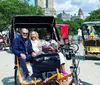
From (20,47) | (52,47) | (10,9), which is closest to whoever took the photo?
(20,47)

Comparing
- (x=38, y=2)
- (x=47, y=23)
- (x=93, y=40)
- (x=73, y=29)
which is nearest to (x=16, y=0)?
(x=93, y=40)

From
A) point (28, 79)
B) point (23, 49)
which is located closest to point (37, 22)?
point (23, 49)

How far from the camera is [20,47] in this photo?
910cm

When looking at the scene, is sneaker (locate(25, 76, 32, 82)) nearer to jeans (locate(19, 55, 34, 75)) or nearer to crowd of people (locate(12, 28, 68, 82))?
crowd of people (locate(12, 28, 68, 82))

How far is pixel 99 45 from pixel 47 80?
10291mm

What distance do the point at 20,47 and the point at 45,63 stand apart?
3.31 ft

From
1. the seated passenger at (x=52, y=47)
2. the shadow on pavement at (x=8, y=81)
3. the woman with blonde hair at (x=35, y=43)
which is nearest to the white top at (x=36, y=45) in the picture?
the woman with blonde hair at (x=35, y=43)

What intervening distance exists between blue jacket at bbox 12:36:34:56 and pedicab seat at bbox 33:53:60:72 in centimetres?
74

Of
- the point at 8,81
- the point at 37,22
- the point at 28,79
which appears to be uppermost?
the point at 37,22

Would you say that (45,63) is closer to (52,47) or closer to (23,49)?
(23,49)

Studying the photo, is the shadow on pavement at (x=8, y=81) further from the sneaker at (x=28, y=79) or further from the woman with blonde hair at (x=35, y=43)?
the sneaker at (x=28, y=79)

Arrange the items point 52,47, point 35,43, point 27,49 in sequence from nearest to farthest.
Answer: point 27,49
point 52,47
point 35,43

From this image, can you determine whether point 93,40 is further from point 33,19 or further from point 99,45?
point 33,19

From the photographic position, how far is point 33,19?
34.8 ft
